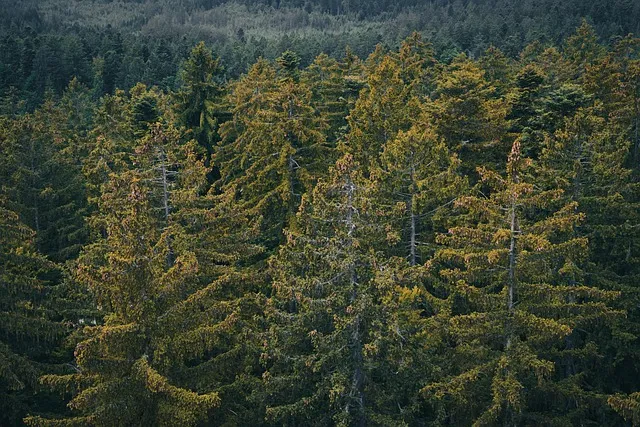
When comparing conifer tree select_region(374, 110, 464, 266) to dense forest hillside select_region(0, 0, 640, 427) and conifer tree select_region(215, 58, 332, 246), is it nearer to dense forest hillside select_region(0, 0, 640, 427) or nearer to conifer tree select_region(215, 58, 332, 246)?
dense forest hillside select_region(0, 0, 640, 427)

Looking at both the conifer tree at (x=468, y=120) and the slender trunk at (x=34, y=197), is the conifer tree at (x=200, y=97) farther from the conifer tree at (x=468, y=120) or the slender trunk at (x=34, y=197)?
the conifer tree at (x=468, y=120)

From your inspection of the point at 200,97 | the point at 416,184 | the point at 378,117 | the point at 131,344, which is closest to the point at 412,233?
the point at 416,184

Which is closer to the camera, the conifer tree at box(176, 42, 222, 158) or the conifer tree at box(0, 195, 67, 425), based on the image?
the conifer tree at box(0, 195, 67, 425)

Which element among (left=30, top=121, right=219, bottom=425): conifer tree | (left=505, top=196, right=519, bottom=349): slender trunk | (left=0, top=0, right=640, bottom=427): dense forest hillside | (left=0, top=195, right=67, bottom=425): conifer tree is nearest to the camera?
(left=30, top=121, right=219, bottom=425): conifer tree

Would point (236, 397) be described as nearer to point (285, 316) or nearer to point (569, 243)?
point (285, 316)

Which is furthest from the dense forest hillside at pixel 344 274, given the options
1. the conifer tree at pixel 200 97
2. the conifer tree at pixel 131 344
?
the conifer tree at pixel 200 97

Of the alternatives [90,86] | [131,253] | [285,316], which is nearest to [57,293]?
[131,253]

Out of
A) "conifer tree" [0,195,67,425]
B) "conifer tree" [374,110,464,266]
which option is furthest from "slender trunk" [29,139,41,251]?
"conifer tree" [374,110,464,266]

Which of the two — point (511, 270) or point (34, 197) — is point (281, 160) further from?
point (34, 197)
